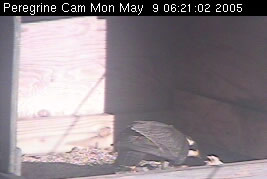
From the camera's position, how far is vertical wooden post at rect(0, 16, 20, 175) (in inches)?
A: 75.3

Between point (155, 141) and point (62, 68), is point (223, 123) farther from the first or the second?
point (62, 68)

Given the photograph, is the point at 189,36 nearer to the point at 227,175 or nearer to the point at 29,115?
the point at 29,115

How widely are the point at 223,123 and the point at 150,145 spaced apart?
1.44 feet

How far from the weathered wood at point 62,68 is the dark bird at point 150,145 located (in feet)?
1.11

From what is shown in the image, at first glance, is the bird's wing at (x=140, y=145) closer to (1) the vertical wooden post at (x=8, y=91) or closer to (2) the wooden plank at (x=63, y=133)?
(2) the wooden plank at (x=63, y=133)

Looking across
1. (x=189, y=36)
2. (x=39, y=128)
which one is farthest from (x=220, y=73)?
(x=39, y=128)

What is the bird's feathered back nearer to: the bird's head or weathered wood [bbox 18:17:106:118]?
the bird's head

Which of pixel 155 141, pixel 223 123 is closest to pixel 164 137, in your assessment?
pixel 155 141

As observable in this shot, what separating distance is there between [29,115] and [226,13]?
2.57 ft

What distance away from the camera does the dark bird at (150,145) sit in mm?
2346

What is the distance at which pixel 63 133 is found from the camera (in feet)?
8.77

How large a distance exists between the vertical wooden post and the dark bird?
1.58 feet

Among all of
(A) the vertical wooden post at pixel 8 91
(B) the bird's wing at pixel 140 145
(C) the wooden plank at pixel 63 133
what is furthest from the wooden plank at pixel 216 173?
(C) the wooden plank at pixel 63 133

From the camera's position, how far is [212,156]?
2.54 metres
